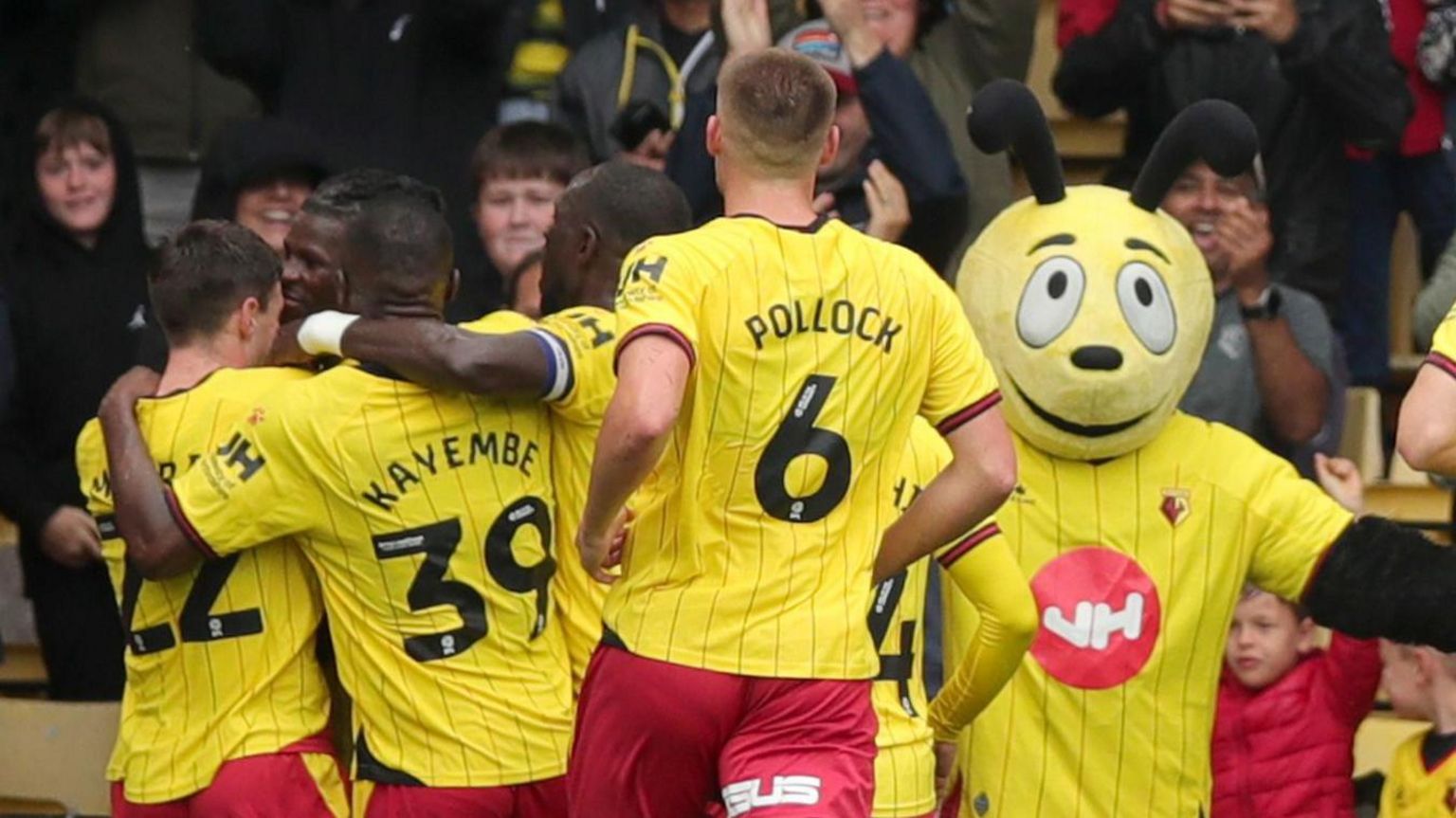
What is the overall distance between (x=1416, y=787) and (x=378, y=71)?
143 inches

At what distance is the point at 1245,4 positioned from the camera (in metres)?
8.28

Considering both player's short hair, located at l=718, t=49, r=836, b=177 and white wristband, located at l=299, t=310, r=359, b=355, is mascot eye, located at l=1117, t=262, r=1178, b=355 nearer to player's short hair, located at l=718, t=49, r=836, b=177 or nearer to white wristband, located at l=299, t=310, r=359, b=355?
player's short hair, located at l=718, t=49, r=836, b=177

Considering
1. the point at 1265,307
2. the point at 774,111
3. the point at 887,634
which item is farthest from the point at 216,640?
the point at 1265,307

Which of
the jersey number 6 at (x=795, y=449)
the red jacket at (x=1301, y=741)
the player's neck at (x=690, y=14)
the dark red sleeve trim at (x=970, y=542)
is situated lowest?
the red jacket at (x=1301, y=741)

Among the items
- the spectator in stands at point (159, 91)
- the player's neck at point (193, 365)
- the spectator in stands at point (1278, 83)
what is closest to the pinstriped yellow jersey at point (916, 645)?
the player's neck at point (193, 365)

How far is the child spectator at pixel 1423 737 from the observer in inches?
258

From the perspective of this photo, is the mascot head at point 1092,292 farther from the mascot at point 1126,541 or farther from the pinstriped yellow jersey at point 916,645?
the pinstriped yellow jersey at point 916,645

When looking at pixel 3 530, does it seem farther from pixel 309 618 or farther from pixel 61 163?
pixel 309 618

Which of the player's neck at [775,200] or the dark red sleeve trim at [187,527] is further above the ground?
the player's neck at [775,200]

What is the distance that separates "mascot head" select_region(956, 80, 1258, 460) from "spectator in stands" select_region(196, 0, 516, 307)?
225cm

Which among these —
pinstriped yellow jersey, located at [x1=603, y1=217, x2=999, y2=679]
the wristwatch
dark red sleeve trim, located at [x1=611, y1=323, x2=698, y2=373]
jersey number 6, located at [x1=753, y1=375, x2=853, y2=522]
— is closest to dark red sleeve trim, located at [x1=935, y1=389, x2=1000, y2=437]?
pinstriped yellow jersey, located at [x1=603, y1=217, x2=999, y2=679]

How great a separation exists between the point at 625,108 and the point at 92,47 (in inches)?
74.1

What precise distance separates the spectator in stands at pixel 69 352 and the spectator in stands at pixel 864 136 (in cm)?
149

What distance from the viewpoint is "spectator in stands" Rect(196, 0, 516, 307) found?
8641 mm
